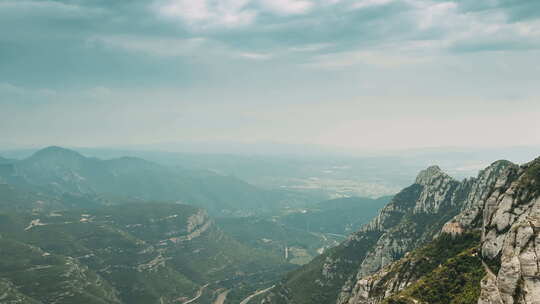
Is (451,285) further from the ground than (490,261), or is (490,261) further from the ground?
(490,261)

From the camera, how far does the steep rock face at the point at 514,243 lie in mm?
63938

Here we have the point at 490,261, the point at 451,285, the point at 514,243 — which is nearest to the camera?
the point at 514,243

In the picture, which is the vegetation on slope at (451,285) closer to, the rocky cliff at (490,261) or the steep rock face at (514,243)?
the rocky cliff at (490,261)

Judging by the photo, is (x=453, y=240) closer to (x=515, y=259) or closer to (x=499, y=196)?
(x=499, y=196)

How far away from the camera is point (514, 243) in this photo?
237ft

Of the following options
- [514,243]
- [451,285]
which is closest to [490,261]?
[451,285]

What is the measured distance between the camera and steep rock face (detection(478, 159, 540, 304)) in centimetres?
6394

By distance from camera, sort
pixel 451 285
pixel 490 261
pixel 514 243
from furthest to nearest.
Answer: pixel 451 285 < pixel 490 261 < pixel 514 243

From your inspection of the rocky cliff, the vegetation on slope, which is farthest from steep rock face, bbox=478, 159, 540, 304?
the vegetation on slope

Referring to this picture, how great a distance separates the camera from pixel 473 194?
607 ft

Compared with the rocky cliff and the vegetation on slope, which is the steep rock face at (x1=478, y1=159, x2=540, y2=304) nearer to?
the rocky cliff

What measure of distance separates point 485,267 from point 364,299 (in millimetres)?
43751

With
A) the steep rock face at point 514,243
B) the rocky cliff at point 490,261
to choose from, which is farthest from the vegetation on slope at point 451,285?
the steep rock face at point 514,243

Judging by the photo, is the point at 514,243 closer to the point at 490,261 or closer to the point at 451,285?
the point at 490,261
